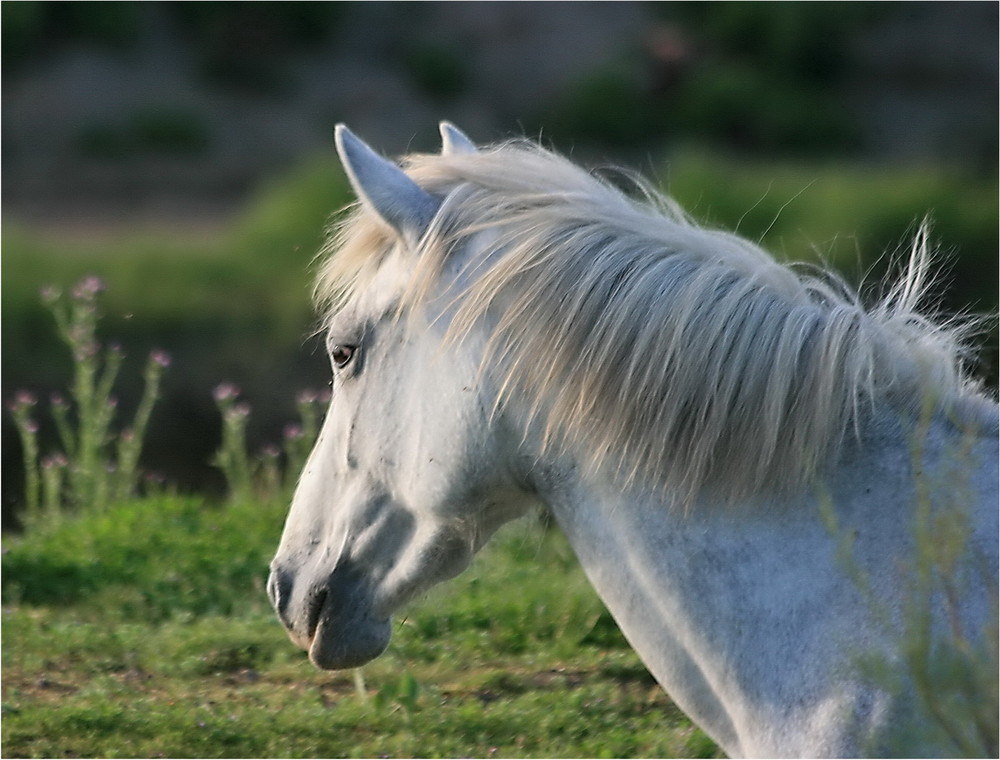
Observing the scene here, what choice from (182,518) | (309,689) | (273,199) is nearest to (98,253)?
(273,199)

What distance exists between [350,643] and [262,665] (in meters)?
1.60

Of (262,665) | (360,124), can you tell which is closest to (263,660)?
(262,665)

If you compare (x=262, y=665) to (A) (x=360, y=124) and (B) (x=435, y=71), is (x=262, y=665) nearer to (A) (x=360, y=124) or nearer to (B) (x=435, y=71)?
(A) (x=360, y=124)

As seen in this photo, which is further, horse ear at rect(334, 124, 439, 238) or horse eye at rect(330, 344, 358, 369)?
horse eye at rect(330, 344, 358, 369)

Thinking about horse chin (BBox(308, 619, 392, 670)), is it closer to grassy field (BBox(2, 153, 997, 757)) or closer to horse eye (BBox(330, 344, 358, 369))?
grassy field (BBox(2, 153, 997, 757))

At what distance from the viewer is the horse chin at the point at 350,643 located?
7.82 ft

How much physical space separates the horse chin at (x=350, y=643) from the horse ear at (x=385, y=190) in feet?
2.46

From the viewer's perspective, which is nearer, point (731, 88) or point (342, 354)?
point (342, 354)

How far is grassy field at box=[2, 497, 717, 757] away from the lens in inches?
129

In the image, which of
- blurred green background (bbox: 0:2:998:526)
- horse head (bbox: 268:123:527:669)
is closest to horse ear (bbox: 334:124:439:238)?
horse head (bbox: 268:123:527:669)

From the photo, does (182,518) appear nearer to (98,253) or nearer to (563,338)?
(563,338)

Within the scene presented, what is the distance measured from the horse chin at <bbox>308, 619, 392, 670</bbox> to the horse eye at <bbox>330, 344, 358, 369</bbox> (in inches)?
19.2

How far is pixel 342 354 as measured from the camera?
226cm

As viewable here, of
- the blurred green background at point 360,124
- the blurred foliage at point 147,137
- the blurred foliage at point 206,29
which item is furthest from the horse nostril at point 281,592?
the blurred foliage at point 206,29
